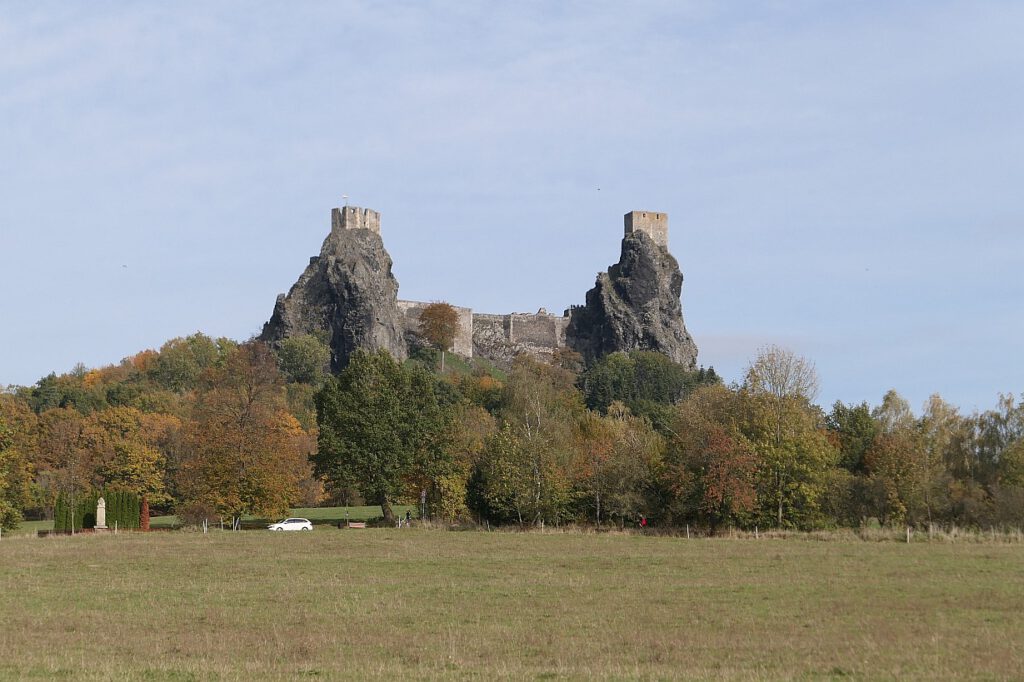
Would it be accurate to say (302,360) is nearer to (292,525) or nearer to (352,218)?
(352,218)

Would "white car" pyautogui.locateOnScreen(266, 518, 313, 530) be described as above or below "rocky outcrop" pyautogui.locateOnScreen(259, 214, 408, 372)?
below

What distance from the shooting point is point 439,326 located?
179500 millimetres

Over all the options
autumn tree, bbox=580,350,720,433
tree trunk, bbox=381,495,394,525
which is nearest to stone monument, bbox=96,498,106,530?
tree trunk, bbox=381,495,394,525

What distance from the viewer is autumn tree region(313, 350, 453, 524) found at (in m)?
74.1

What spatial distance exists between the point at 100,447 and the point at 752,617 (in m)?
84.5

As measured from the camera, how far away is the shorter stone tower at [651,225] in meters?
187

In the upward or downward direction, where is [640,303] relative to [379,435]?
upward

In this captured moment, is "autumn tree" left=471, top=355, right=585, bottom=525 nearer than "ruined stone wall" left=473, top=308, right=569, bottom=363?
Yes

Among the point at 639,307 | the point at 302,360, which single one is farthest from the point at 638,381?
the point at 302,360

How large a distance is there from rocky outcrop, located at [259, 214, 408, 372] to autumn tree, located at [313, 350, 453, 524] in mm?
86176

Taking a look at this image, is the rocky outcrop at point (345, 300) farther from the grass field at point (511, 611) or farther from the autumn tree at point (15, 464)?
the grass field at point (511, 611)

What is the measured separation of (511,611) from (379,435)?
43.5m

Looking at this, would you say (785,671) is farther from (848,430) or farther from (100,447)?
(100,447)

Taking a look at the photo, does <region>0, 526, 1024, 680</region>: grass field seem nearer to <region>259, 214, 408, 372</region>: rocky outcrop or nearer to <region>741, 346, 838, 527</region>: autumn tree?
<region>741, 346, 838, 527</region>: autumn tree
